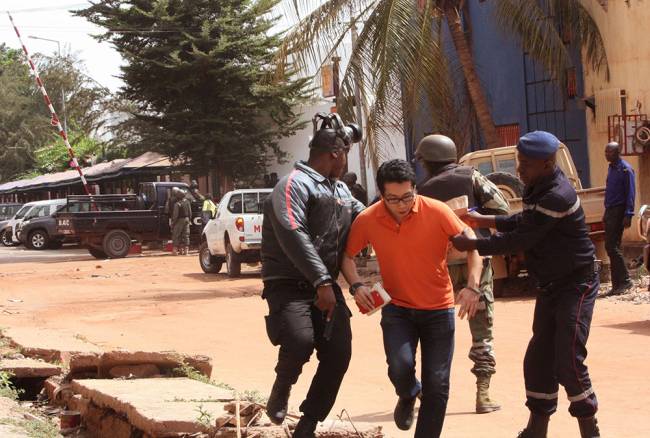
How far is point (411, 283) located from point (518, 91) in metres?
20.1

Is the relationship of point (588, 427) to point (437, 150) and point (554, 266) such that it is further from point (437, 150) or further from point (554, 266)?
point (437, 150)

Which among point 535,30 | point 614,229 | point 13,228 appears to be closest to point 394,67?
point 535,30

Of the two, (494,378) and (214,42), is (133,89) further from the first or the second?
(494,378)

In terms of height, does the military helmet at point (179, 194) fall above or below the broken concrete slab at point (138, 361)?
above

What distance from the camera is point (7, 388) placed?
30.6ft

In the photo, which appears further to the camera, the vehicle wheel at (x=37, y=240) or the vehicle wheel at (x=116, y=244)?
the vehicle wheel at (x=37, y=240)

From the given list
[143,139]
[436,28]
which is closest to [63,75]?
[143,139]

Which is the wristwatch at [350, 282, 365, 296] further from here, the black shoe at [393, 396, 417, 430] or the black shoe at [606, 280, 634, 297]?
the black shoe at [606, 280, 634, 297]

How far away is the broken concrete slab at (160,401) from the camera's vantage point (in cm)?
654

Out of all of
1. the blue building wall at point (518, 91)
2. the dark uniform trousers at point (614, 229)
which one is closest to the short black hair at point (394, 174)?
the dark uniform trousers at point (614, 229)

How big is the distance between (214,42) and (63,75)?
75.1 ft

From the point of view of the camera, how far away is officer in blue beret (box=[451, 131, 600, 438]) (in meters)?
6.01

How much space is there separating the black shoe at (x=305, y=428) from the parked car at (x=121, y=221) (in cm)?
2634

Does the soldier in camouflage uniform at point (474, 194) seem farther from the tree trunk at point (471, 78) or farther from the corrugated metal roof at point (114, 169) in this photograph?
the corrugated metal roof at point (114, 169)
